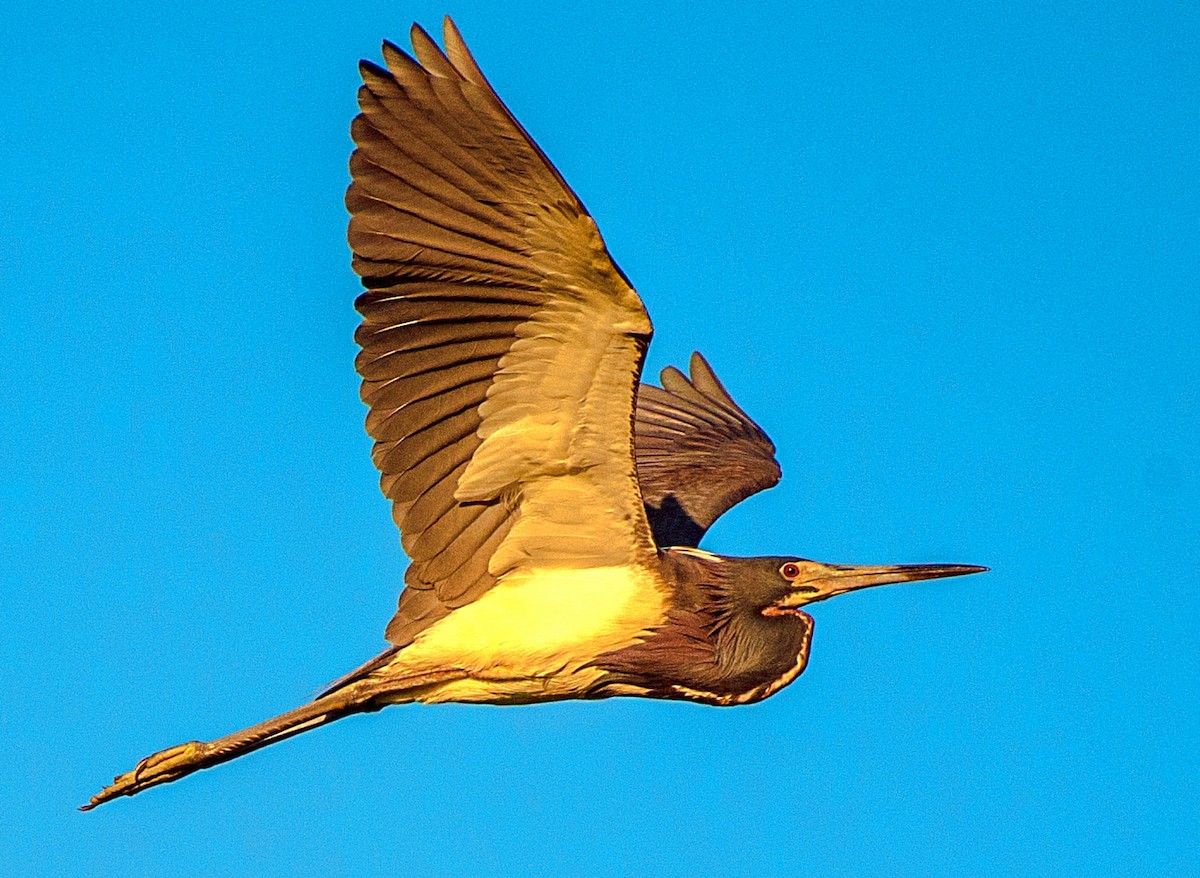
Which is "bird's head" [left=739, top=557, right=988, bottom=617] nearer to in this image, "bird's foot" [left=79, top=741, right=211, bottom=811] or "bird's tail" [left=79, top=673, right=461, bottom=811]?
"bird's tail" [left=79, top=673, right=461, bottom=811]

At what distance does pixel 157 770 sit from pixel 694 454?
4101 mm

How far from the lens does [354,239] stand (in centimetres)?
713

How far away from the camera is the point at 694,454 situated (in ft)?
35.3

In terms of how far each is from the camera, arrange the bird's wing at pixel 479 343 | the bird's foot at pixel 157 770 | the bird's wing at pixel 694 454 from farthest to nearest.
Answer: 1. the bird's wing at pixel 694 454
2. the bird's foot at pixel 157 770
3. the bird's wing at pixel 479 343

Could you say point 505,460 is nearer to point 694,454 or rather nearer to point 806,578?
point 806,578

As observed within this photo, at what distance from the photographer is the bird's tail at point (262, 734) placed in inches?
308

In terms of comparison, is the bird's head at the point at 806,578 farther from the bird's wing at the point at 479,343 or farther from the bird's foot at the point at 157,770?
the bird's foot at the point at 157,770

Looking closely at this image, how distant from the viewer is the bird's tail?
782 cm

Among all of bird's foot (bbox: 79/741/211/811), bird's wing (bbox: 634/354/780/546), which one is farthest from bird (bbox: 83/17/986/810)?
bird's wing (bbox: 634/354/780/546)

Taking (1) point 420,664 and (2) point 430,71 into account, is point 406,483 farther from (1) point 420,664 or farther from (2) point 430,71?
(2) point 430,71

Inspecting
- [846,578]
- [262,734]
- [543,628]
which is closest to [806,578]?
[846,578]

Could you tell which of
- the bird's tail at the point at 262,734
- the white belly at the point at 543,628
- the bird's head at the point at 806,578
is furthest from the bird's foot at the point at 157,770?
the bird's head at the point at 806,578

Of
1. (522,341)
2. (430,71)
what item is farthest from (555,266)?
(430,71)

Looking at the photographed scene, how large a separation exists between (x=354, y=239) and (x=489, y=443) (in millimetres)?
1076
